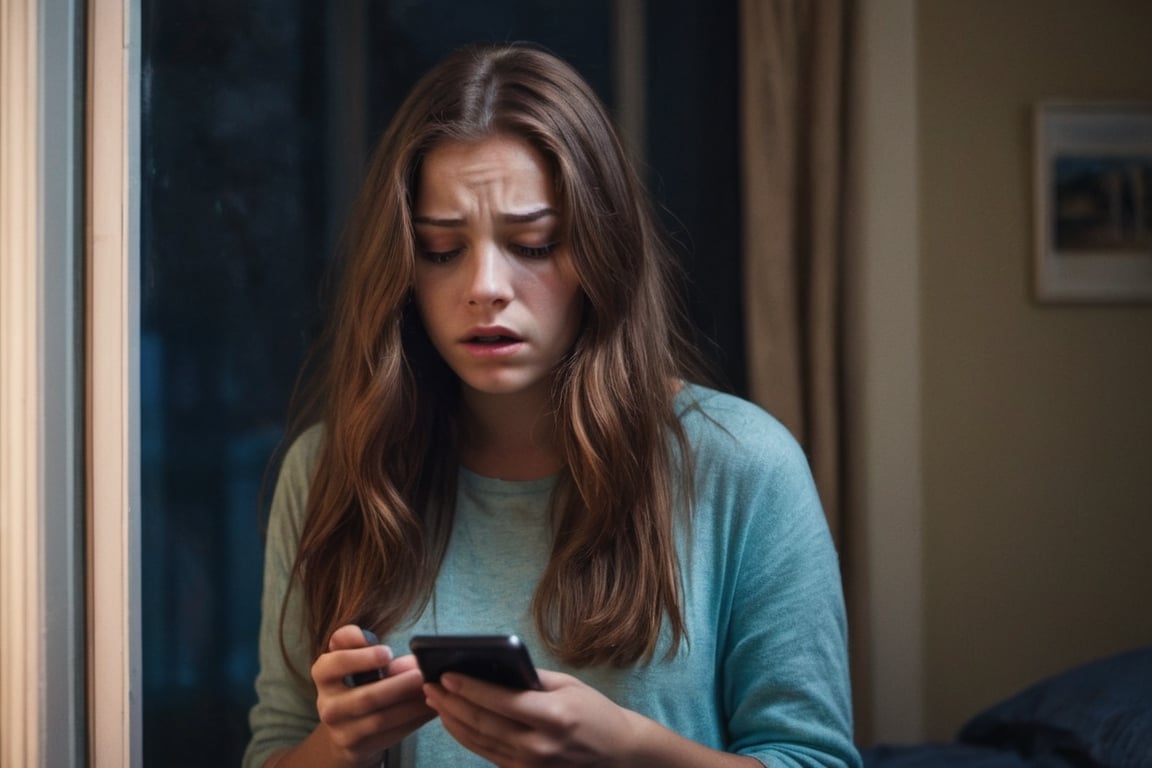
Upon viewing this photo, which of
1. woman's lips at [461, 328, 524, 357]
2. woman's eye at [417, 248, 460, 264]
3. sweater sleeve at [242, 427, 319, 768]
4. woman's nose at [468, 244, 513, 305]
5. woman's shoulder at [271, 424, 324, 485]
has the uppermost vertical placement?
woman's eye at [417, 248, 460, 264]

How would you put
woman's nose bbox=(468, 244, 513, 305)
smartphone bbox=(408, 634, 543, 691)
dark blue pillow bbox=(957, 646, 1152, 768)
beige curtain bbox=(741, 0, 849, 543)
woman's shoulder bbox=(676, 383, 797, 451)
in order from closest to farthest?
smartphone bbox=(408, 634, 543, 691) → woman's nose bbox=(468, 244, 513, 305) → woman's shoulder bbox=(676, 383, 797, 451) → dark blue pillow bbox=(957, 646, 1152, 768) → beige curtain bbox=(741, 0, 849, 543)

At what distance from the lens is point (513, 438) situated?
1.22 m

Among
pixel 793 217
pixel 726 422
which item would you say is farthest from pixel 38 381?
pixel 793 217

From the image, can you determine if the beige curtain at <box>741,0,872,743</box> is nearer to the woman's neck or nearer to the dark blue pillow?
the dark blue pillow

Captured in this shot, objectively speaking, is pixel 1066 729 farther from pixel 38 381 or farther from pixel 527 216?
pixel 38 381

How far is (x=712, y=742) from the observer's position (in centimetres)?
112

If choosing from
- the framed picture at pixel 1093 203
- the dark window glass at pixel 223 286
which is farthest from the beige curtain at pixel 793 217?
the dark window glass at pixel 223 286

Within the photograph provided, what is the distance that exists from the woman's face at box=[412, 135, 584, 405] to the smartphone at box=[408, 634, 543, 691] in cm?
30

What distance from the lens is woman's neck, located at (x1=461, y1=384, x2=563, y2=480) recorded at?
1.20 m

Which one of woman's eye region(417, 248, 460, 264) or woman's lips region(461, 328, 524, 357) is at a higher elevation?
woman's eye region(417, 248, 460, 264)

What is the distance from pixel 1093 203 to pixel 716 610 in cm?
140

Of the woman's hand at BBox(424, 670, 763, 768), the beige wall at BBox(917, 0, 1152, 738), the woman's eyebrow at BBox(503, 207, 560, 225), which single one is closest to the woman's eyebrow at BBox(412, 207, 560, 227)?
the woman's eyebrow at BBox(503, 207, 560, 225)

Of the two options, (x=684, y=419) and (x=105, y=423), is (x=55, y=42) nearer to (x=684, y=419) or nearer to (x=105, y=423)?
(x=105, y=423)

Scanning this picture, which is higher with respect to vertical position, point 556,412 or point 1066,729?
point 556,412
